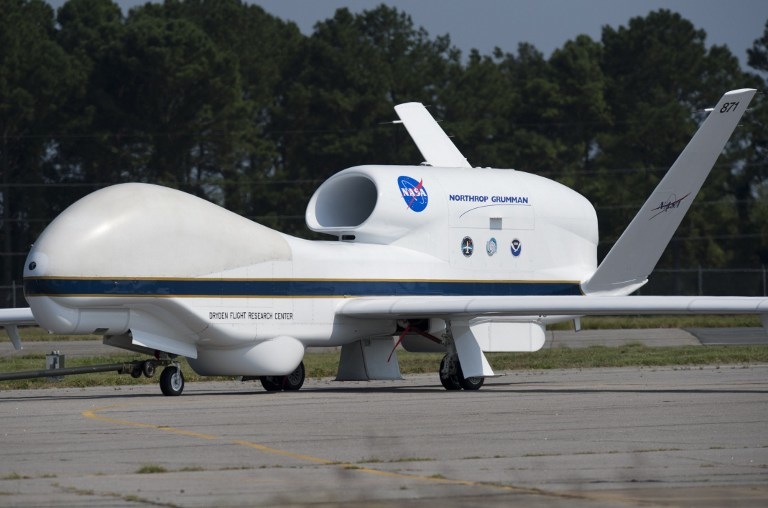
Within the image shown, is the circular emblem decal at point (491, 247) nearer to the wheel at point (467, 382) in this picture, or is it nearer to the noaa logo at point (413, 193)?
the noaa logo at point (413, 193)

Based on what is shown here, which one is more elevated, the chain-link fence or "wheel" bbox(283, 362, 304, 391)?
"wheel" bbox(283, 362, 304, 391)

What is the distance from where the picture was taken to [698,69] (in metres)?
82.4

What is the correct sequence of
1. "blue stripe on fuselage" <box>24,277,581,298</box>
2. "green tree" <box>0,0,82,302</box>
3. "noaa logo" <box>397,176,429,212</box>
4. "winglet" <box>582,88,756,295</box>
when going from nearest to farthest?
"blue stripe on fuselage" <box>24,277,581,298</box> < "noaa logo" <box>397,176,429,212</box> < "winglet" <box>582,88,756,295</box> < "green tree" <box>0,0,82,302</box>

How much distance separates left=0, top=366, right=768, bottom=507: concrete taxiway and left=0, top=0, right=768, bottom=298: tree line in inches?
1934

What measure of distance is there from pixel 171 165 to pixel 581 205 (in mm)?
45094

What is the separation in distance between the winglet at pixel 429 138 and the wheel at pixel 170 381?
10.8 m

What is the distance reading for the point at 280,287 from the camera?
2361cm

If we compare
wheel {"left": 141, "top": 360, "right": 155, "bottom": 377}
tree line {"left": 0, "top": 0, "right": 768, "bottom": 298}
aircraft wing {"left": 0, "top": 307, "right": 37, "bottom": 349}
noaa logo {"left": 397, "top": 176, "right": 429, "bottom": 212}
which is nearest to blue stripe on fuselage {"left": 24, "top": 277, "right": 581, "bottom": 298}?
wheel {"left": 141, "top": 360, "right": 155, "bottom": 377}

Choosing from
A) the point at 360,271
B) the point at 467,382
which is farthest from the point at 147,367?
the point at 467,382

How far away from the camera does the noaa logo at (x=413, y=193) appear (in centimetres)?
2597

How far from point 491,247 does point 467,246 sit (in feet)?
2.08

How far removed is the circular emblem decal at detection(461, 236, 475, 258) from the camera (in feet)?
87.3

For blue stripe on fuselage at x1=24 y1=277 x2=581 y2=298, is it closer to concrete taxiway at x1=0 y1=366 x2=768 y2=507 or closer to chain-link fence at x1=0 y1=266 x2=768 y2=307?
concrete taxiway at x1=0 y1=366 x2=768 y2=507

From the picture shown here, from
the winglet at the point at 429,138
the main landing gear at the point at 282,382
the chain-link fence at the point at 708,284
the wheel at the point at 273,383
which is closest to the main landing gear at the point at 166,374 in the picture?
the main landing gear at the point at 282,382
